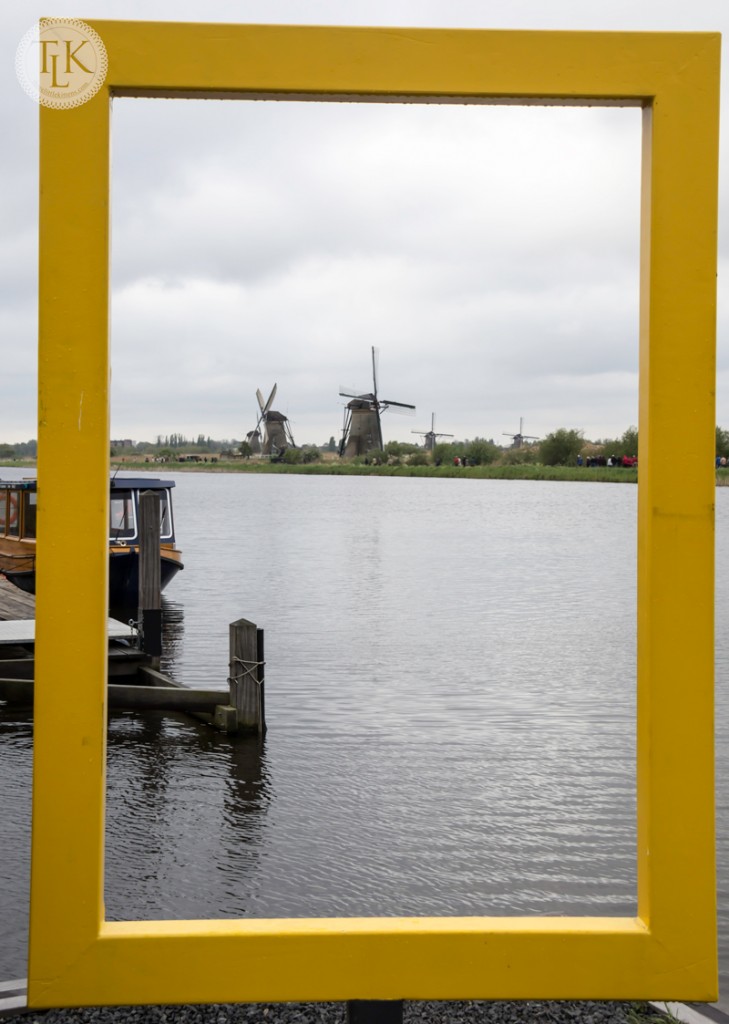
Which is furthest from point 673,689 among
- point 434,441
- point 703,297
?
point 434,441

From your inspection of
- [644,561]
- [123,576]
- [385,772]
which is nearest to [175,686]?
[385,772]

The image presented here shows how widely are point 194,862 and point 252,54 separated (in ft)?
20.6

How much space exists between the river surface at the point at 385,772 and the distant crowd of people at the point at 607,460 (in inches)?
3023

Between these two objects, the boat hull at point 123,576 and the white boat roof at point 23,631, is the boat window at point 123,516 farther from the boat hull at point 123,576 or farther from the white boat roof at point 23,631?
the white boat roof at point 23,631

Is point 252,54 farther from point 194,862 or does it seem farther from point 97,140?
point 194,862

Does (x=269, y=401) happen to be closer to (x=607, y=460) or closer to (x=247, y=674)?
(x=607, y=460)

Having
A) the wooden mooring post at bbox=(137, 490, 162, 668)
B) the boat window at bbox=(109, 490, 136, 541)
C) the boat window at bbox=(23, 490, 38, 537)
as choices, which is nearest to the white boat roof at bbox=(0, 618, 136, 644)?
the wooden mooring post at bbox=(137, 490, 162, 668)

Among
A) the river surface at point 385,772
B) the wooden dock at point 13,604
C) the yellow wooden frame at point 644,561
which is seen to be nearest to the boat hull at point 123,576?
the river surface at point 385,772

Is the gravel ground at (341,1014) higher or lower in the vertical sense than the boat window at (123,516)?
lower

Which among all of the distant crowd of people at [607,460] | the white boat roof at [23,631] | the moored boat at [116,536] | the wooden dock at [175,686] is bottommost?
the wooden dock at [175,686]

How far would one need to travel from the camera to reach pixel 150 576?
11547 millimetres

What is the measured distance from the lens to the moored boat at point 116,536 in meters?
18.5

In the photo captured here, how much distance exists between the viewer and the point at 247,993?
2.69 metres

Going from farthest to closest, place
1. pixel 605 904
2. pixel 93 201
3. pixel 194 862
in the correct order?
pixel 194 862 < pixel 605 904 < pixel 93 201
